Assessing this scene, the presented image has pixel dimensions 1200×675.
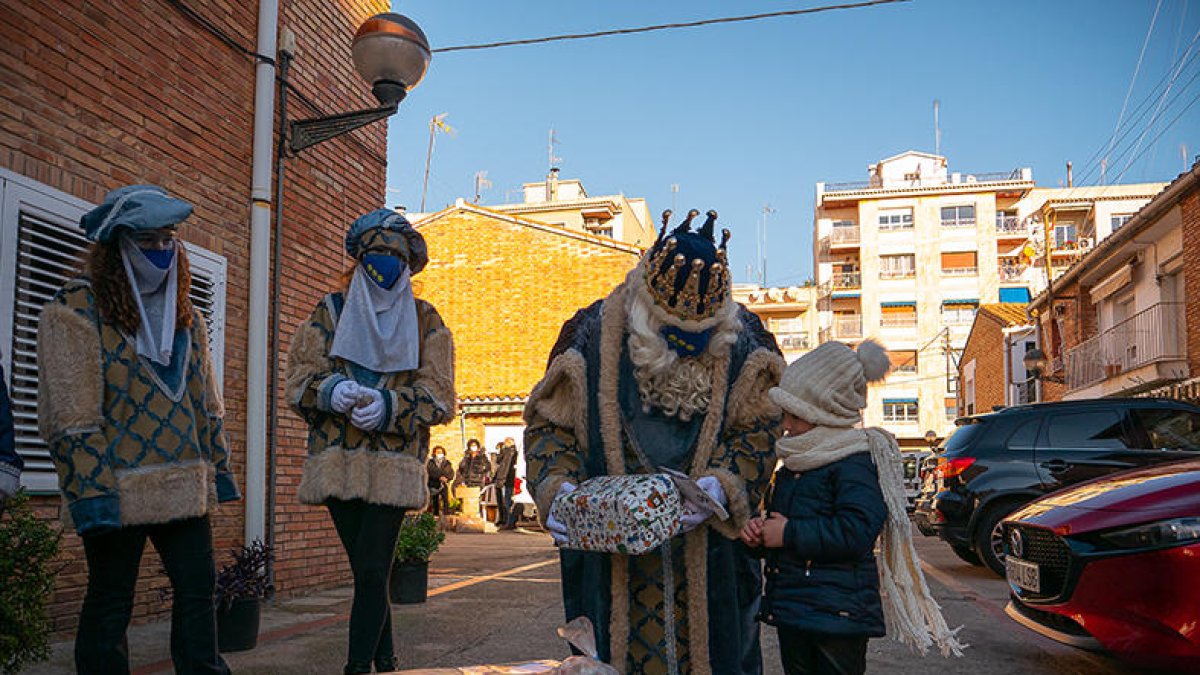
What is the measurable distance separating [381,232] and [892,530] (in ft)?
7.57

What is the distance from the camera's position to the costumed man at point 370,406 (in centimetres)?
385

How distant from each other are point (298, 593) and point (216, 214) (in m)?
2.94

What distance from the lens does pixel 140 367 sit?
3.47 m

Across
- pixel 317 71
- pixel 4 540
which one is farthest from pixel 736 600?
pixel 317 71

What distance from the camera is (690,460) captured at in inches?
126

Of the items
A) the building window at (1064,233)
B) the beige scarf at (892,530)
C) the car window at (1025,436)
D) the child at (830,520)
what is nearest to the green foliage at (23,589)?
the child at (830,520)

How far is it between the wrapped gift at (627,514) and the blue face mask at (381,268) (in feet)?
5.16

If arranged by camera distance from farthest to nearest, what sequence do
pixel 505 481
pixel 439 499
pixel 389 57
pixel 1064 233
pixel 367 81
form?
pixel 1064 233 < pixel 505 481 < pixel 439 499 < pixel 367 81 < pixel 389 57

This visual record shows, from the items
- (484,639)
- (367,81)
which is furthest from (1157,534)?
A: (367,81)

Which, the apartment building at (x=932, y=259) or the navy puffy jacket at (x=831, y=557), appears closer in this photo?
the navy puffy jacket at (x=831, y=557)

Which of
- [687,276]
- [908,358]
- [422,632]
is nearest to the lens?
[687,276]

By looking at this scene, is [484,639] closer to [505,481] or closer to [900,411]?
[505,481]

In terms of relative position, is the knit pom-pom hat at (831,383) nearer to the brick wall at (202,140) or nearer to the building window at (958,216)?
the brick wall at (202,140)

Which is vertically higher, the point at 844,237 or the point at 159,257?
the point at 844,237
